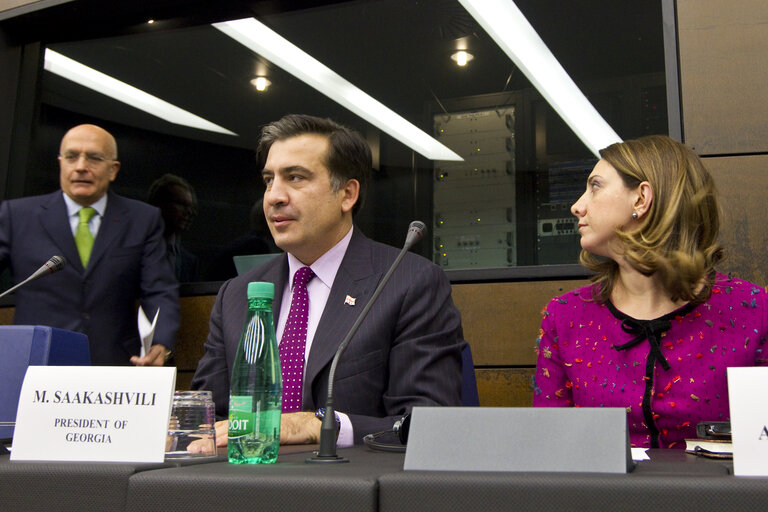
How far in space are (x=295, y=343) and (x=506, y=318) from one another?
4.57 feet

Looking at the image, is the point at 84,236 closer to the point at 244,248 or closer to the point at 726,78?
the point at 244,248

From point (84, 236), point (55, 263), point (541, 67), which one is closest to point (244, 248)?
point (84, 236)

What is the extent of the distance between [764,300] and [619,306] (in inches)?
12.3

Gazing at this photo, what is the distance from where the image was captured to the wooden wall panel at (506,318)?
2.97m

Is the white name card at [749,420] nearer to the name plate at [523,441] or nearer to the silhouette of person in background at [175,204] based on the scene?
the name plate at [523,441]

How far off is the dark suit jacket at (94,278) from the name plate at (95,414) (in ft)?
6.23

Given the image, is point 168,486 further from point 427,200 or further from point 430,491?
point 427,200

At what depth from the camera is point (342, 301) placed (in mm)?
1830

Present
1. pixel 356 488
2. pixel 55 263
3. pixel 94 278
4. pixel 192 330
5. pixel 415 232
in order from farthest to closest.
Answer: pixel 192 330 < pixel 94 278 < pixel 55 263 < pixel 415 232 < pixel 356 488

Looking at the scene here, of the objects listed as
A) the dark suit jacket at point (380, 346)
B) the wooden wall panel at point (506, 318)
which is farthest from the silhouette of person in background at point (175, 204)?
the dark suit jacket at point (380, 346)

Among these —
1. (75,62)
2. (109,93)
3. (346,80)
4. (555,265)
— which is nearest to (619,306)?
(555,265)

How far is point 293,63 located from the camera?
369cm

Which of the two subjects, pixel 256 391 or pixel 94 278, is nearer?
pixel 256 391

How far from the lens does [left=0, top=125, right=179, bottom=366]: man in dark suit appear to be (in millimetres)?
2947
